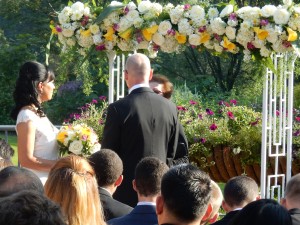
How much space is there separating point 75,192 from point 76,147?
2415mm

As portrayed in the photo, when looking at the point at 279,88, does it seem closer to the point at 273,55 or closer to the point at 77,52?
the point at 273,55

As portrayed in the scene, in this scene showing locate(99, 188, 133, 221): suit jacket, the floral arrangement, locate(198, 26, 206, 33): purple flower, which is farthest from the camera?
the floral arrangement

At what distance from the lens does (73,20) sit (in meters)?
7.21

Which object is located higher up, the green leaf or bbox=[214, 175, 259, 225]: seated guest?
the green leaf

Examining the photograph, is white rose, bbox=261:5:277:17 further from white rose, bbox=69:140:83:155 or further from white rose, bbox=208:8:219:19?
white rose, bbox=69:140:83:155

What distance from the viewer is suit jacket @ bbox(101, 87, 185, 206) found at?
5.71m

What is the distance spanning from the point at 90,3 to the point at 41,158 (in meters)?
2.60

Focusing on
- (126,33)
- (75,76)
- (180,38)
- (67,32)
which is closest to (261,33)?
(180,38)

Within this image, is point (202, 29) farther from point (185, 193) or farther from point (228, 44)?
point (185, 193)

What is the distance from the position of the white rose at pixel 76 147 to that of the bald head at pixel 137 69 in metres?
0.62

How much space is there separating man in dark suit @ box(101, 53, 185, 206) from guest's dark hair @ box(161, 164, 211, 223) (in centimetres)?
248

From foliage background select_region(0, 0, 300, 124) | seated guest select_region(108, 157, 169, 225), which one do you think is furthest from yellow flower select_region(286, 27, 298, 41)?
foliage background select_region(0, 0, 300, 124)

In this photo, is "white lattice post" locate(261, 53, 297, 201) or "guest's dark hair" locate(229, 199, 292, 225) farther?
"white lattice post" locate(261, 53, 297, 201)

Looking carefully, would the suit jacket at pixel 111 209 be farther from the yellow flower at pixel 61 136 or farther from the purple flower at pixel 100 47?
the purple flower at pixel 100 47
